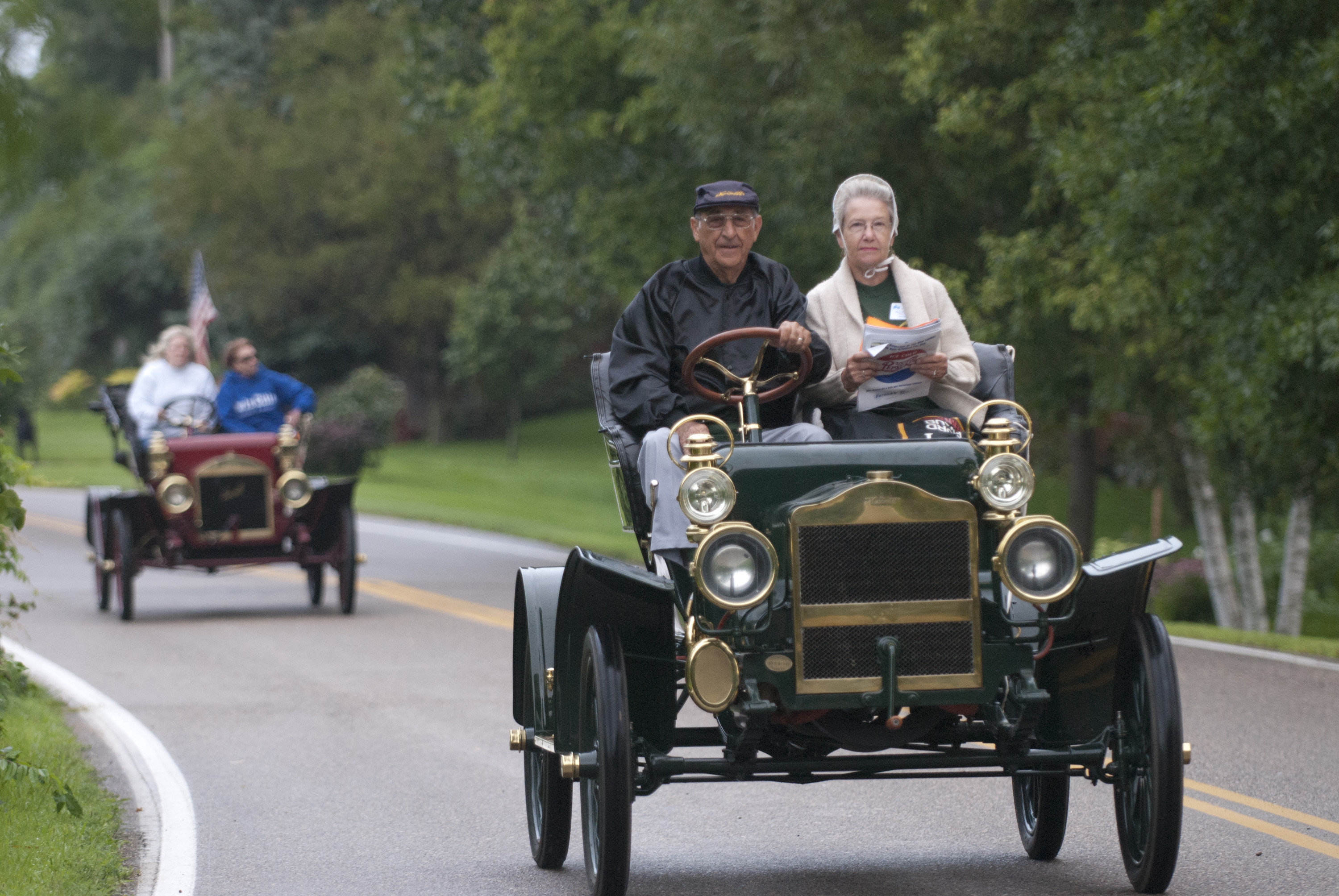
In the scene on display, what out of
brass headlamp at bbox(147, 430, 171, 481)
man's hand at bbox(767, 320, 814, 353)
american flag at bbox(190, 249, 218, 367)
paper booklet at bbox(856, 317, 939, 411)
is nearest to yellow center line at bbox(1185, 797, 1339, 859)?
paper booklet at bbox(856, 317, 939, 411)

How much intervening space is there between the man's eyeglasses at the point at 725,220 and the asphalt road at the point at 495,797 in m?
2.29

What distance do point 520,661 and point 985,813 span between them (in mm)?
2105

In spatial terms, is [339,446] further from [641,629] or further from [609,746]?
[609,746]

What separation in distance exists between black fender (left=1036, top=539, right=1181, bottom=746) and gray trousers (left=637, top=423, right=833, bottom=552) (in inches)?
38.3

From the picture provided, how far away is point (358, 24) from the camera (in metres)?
54.4

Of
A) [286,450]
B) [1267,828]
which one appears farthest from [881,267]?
[286,450]

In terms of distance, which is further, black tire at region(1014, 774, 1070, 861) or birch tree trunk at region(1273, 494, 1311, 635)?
birch tree trunk at region(1273, 494, 1311, 635)

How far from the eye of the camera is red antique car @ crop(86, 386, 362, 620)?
48.2ft

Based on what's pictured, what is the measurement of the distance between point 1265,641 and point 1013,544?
8.66 metres

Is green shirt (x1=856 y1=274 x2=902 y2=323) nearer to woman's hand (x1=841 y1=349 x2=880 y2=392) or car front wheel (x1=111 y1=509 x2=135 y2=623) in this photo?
woman's hand (x1=841 y1=349 x2=880 y2=392)

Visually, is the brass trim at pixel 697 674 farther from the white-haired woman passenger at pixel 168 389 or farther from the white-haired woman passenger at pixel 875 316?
the white-haired woman passenger at pixel 168 389

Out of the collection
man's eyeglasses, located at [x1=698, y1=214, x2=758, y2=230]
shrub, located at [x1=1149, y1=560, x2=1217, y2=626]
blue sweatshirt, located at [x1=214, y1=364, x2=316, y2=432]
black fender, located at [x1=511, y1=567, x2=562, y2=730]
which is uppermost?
man's eyeglasses, located at [x1=698, y1=214, x2=758, y2=230]

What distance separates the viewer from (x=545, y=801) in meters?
6.43

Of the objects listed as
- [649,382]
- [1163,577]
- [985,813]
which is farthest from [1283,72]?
[1163,577]
